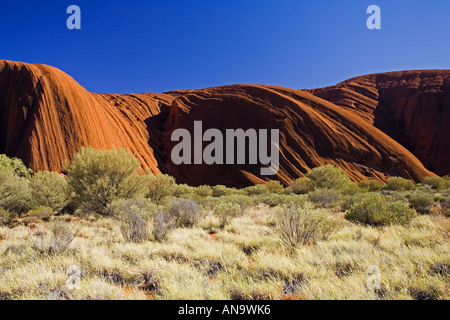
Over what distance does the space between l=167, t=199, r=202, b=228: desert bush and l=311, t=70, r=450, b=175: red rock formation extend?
5023cm

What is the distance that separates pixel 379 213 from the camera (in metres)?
6.24

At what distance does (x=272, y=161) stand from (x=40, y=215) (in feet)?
92.9

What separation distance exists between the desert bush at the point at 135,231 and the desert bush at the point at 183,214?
185 cm

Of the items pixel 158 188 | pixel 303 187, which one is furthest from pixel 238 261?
pixel 303 187

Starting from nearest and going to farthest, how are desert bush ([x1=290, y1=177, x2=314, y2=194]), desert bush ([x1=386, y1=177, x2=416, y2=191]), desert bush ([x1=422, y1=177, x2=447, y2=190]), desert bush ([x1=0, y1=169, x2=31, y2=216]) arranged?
desert bush ([x1=0, y1=169, x2=31, y2=216]), desert bush ([x1=290, y1=177, x2=314, y2=194]), desert bush ([x1=422, y1=177, x2=447, y2=190]), desert bush ([x1=386, y1=177, x2=416, y2=191])

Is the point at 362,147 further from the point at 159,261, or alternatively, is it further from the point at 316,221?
the point at 159,261

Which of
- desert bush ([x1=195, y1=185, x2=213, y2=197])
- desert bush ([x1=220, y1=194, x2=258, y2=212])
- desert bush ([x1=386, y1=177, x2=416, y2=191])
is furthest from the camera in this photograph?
desert bush ([x1=195, y1=185, x2=213, y2=197])

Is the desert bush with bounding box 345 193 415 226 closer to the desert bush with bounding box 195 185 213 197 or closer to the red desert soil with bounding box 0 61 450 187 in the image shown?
the desert bush with bounding box 195 185 213 197

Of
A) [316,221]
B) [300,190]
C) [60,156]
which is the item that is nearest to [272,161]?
[300,190]

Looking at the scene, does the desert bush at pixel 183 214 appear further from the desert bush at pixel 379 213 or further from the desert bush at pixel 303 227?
the desert bush at pixel 379 213

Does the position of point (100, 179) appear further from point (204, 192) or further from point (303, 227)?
point (204, 192)

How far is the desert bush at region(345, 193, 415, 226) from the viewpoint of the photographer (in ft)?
19.7

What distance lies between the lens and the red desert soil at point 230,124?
1069 inches

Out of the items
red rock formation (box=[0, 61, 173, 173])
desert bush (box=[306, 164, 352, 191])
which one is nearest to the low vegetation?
desert bush (box=[306, 164, 352, 191])
